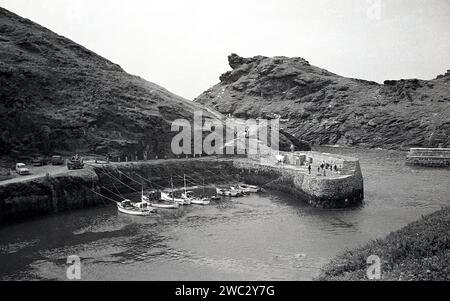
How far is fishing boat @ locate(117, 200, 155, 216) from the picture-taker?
57019 millimetres

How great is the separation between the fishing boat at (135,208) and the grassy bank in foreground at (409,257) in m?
30.7

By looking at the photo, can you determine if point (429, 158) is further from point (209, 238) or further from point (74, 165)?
point (74, 165)

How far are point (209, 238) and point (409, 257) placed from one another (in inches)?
942

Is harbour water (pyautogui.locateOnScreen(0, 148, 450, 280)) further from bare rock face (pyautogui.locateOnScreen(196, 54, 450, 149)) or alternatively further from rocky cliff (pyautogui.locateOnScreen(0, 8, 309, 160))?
bare rock face (pyautogui.locateOnScreen(196, 54, 450, 149))

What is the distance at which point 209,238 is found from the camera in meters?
46.8

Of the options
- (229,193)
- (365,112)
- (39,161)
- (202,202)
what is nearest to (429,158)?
(229,193)

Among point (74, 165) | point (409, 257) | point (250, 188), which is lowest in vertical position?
point (250, 188)

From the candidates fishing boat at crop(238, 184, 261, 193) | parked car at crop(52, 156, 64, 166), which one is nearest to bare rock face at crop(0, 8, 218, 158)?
parked car at crop(52, 156, 64, 166)

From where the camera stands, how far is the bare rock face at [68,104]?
7994cm

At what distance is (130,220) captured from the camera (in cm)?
5494

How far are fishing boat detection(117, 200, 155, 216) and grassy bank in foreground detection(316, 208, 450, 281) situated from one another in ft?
101

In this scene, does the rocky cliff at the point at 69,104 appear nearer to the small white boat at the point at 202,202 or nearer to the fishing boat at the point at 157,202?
the fishing boat at the point at 157,202

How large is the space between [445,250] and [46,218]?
46.6 m

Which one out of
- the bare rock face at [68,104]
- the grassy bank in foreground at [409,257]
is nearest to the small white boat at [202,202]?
the bare rock face at [68,104]
